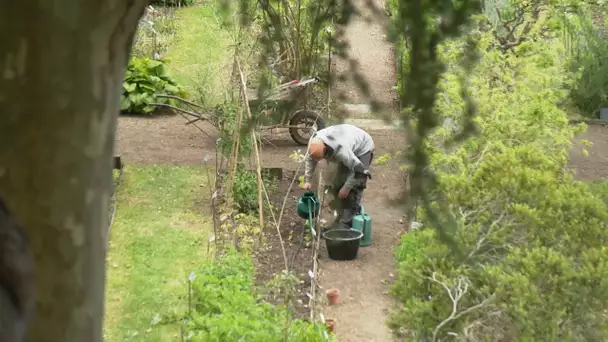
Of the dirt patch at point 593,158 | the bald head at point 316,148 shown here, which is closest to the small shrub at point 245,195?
the bald head at point 316,148

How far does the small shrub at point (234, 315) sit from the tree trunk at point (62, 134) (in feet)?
11.0

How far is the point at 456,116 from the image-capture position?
23.1ft

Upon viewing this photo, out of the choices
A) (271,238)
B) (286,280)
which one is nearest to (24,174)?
(286,280)

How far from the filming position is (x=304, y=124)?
1151 centimetres

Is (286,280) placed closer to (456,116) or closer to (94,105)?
(456,116)

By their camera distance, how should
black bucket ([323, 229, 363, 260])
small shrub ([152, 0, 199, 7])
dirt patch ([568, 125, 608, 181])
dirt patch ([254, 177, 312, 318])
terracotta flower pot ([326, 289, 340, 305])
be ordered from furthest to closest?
small shrub ([152, 0, 199, 7]), dirt patch ([568, 125, 608, 181]), black bucket ([323, 229, 363, 260]), dirt patch ([254, 177, 312, 318]), terracotta flower pot ([326, 289, 340, 305])

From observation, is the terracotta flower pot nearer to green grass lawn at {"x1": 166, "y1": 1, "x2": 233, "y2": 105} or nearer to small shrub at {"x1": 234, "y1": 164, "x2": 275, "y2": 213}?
small shrub at {"x1": 234, "y1": 164, "x2": 275, "y2": 213}

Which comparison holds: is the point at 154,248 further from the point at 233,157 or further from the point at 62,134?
the point at 62,134

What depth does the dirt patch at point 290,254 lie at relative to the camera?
7652 millimetres

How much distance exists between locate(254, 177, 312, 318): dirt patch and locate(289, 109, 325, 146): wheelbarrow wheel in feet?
4.84

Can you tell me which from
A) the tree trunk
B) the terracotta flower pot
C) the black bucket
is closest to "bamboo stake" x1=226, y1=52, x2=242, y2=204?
the black bucket

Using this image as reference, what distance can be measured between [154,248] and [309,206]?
5.15ft

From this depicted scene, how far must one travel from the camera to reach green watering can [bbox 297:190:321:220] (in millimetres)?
8664

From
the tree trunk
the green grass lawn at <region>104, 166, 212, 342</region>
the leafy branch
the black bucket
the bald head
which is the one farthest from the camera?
the black bucket
